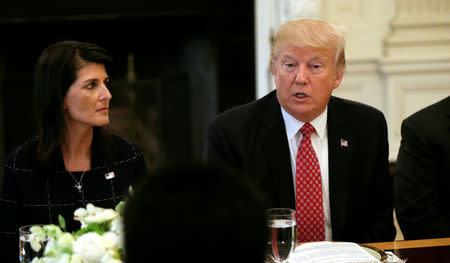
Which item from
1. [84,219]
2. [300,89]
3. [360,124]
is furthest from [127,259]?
[360,124]

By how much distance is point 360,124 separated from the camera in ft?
7.08

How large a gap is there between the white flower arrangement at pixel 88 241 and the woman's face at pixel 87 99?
2.79ft

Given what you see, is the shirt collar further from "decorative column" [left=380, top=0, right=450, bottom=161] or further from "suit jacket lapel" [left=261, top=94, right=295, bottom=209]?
"decorative column" [left=380, top=0, right=450, bottom=161]

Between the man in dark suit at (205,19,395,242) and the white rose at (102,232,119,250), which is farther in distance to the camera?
the man in dark suit at (205,19,395,242)

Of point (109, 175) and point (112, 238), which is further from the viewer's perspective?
point (109, 175)

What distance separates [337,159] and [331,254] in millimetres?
525

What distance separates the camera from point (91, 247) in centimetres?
115

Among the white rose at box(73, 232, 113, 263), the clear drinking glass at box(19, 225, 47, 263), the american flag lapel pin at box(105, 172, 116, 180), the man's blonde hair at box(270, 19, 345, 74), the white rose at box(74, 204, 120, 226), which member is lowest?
the american flag lapel pin at box(105, 172, 116, 180)

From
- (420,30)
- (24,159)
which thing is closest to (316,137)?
(24,159)

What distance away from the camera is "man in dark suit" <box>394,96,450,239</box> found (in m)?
2.13

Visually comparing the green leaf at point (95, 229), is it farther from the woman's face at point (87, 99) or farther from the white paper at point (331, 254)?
the woman's face at point (87, 99)

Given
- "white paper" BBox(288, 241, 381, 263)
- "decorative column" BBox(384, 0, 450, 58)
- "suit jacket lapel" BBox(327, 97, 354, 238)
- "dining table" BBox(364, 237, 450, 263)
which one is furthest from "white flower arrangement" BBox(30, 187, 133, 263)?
"decorative column" BBox(384, 0, 450, 58)

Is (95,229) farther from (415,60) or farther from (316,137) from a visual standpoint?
(415,60)

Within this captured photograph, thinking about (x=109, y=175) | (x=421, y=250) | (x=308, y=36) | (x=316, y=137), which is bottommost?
(x=421, y=250)
